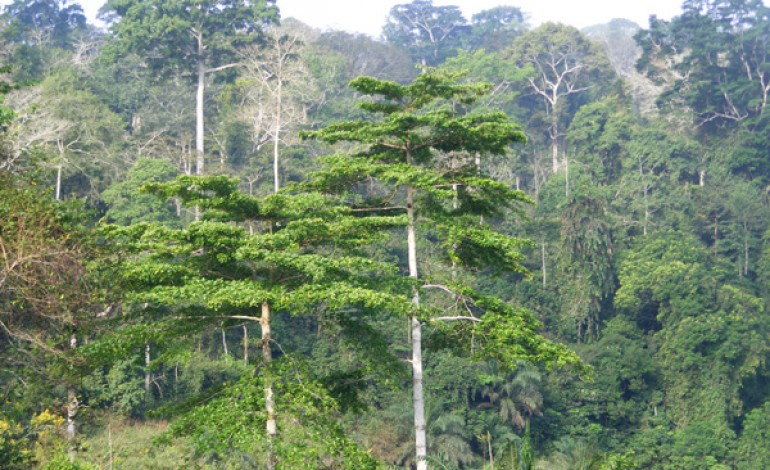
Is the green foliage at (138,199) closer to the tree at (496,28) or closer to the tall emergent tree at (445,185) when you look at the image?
the tall emergent tree at (445,185)

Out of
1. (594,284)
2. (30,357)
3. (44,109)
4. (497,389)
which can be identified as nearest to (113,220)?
(44,109)

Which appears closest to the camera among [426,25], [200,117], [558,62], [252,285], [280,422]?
[280,422]

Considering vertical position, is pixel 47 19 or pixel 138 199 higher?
pixel 47 19

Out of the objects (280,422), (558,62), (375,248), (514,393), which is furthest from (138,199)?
(558,62)

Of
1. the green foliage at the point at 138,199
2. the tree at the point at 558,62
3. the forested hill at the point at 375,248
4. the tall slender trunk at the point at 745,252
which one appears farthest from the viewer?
the tree at the point at 558,62

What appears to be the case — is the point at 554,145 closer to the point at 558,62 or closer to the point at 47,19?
the point at 558,62

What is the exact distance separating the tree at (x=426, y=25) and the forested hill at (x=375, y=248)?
248 centimetres

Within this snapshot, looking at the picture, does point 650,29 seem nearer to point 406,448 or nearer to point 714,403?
point 714,403

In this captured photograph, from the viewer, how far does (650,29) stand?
161 feet

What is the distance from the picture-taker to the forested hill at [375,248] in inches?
489

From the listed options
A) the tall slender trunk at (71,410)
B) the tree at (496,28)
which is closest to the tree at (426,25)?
the tree at (496,28)

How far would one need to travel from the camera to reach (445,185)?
49.1 ft

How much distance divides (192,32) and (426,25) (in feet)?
90.9

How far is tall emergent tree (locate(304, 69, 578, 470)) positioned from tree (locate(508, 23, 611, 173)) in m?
33.9
